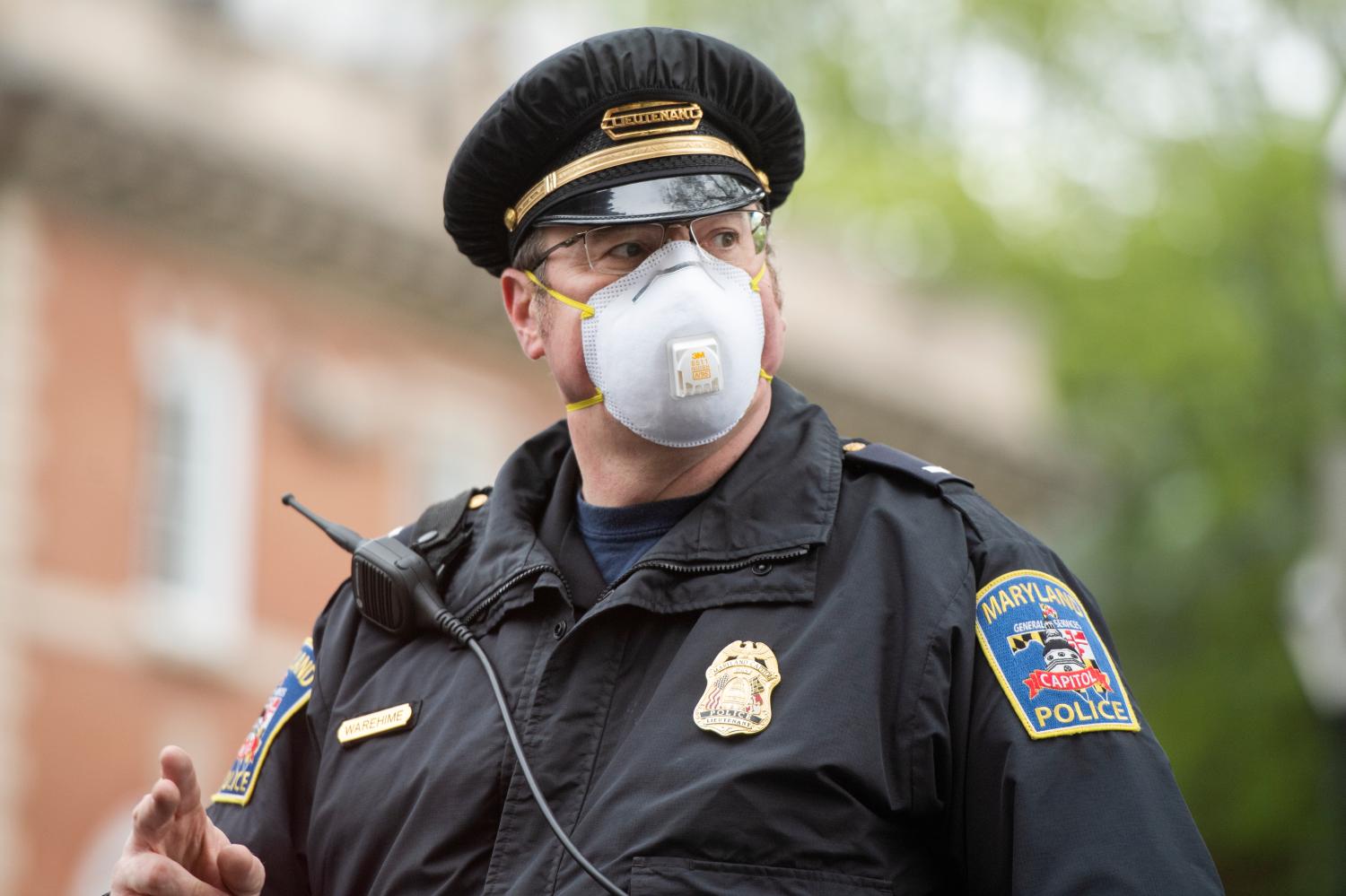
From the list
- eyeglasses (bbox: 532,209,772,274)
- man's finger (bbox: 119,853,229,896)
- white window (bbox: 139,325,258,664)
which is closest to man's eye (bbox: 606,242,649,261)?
eyeglasses (bbox: 532,209,772,274)

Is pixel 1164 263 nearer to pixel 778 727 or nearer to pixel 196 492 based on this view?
pixel 196 492

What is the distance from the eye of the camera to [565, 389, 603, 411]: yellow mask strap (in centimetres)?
374

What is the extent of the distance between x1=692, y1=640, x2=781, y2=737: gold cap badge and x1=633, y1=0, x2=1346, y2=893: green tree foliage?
1565 cm

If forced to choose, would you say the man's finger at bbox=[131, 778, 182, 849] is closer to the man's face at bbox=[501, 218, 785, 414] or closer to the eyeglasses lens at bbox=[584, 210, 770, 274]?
the man's face at bbox=[501, 218, 785, 414]

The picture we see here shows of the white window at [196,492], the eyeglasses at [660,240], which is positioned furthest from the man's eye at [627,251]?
the white window at [196,492]

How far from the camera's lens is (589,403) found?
3.77 metres

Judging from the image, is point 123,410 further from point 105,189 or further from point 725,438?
point 725,438

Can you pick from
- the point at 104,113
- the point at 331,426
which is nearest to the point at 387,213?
the point at 331,426

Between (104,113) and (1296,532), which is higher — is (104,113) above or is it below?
above

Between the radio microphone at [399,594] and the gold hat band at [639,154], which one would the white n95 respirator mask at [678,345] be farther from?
the radio microphone at [399,594]

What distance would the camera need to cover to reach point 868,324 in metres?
30.5

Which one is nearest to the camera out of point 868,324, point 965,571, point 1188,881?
point 1188,881

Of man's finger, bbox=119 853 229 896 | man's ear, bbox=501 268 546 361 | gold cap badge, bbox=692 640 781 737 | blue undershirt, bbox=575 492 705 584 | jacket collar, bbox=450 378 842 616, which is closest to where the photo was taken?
gold cap badge, bbox=692 640 781 737

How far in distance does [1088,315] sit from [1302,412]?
14.9 feet
